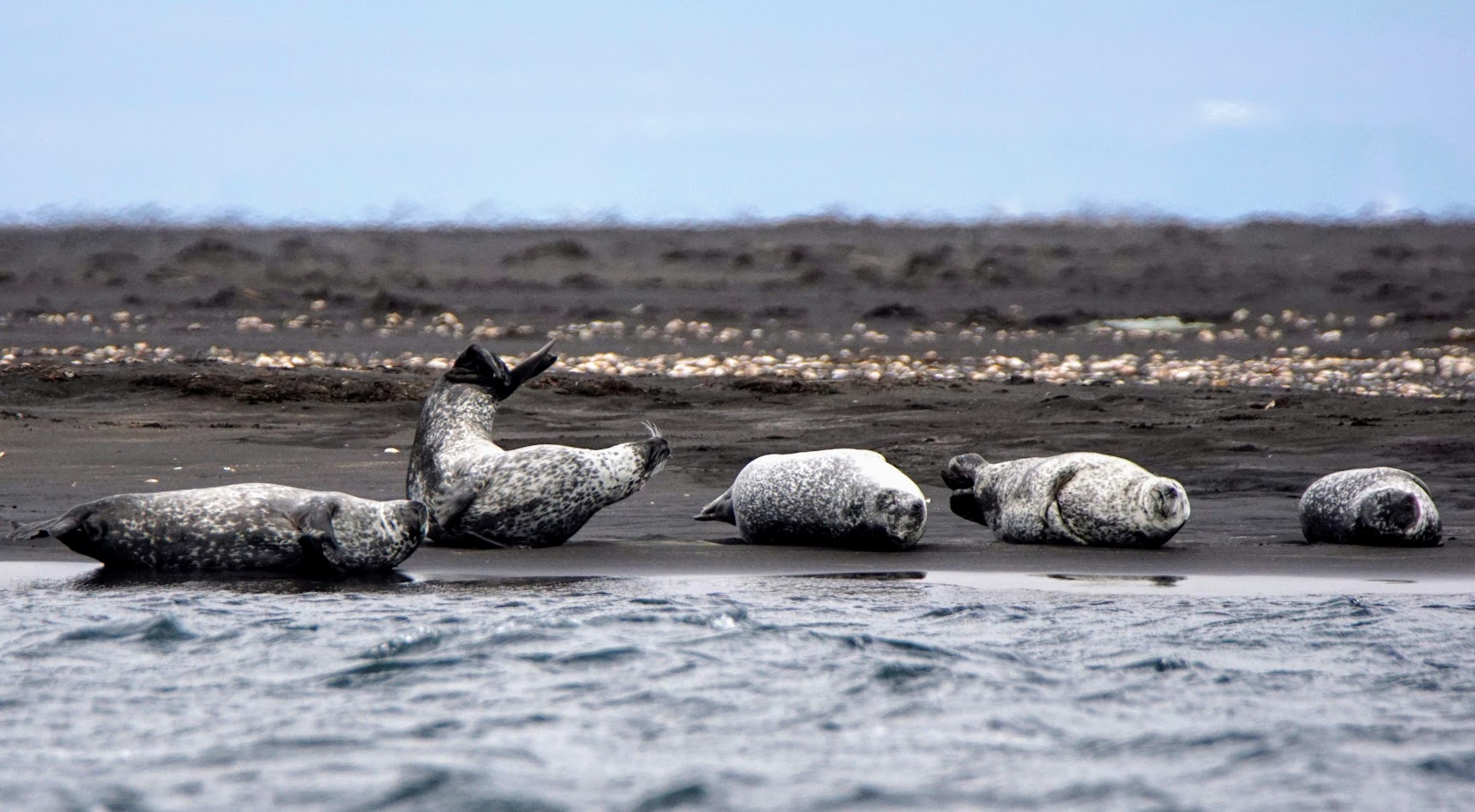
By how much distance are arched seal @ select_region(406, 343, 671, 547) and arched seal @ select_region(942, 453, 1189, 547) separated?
1.48m

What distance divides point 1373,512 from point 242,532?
4.33 metres

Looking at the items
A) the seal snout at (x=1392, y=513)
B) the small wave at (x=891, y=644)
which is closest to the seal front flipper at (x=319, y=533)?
the small wave at (x=891, y=644)

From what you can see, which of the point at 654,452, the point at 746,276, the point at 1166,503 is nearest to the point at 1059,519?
the point at 1166,503

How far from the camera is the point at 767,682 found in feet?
14.5

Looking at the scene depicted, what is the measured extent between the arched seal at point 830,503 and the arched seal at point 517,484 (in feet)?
1.54

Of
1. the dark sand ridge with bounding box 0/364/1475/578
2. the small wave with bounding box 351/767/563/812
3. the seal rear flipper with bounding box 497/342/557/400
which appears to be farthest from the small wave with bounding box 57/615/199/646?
the seal rear flipper with bounding box 497/342/557/400

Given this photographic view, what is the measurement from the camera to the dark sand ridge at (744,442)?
253 inches

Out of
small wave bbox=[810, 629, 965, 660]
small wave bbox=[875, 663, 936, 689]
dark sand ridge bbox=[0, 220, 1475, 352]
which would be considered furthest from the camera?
dark sand ridge bbox=[0, 220, 1475, 352]

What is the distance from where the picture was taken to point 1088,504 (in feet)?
22.1

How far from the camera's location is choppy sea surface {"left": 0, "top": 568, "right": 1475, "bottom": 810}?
11.6 ft

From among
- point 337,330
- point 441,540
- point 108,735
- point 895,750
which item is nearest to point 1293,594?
point 895,750

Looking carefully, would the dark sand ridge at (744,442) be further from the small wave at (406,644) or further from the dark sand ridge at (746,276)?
the dark sand ridge at (746,276)

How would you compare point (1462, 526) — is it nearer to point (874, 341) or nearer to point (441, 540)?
point (441, 540)

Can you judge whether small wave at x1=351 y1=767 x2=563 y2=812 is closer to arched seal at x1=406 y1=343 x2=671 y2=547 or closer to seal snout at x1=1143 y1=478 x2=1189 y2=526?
arched seal at x1=406 y1=343 x2=671 y2=547
